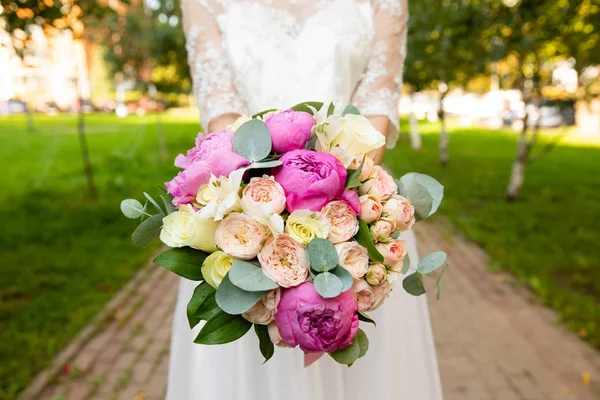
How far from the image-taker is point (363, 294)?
124 cm

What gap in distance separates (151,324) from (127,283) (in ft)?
3.39

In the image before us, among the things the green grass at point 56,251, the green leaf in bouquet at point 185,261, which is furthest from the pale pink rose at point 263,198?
the green grass at point 56,251

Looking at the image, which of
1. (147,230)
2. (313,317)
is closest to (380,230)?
(313,317)

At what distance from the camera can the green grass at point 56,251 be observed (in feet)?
13.0

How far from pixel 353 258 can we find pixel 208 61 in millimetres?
1188

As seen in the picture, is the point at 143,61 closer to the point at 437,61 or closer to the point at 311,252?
the point at 437,61

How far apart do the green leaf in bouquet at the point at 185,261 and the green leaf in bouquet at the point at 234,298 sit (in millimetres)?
132

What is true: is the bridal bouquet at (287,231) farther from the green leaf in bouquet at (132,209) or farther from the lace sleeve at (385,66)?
the lace sleeve at (385,66)

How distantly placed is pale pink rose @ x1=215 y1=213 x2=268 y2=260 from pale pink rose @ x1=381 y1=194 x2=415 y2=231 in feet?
1.02

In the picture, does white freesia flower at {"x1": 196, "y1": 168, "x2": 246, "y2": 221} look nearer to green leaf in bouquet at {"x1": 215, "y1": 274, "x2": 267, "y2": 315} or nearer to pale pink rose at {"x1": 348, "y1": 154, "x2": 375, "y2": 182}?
green leaf in bouquet at {"x1": 215, "y1": 274, "x2": 267, "y2": 315}

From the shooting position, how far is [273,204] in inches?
44.8

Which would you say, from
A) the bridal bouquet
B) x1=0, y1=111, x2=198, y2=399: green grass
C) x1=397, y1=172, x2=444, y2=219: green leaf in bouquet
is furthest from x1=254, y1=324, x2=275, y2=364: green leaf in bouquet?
x1=0, y1=111, x2=198, y2=399: green grass

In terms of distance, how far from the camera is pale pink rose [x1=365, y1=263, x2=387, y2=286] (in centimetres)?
123

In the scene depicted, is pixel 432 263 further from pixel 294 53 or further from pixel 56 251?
pixel 56 251
